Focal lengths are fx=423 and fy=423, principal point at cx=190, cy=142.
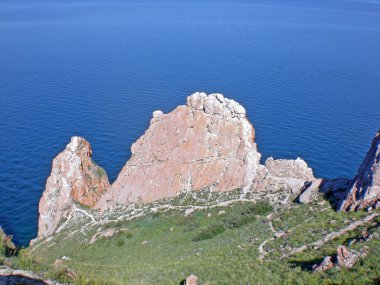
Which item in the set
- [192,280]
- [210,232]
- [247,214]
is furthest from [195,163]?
[192,280]

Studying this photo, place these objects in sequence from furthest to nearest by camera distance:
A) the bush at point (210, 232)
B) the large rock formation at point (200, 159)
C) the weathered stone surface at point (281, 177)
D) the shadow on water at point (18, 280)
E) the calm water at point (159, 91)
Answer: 1. the calm water at point (159, 91)
2. the large rock formation at point (200, 159)
3. the weathered stone surface at point (281, 177)
4. the bush at point (210, 232)
5. the shadow on water at point (18, 280)

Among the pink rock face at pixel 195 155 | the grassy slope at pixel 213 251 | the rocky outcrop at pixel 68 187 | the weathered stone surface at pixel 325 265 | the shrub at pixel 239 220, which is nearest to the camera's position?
the weathered stone surface at pixel 325 265

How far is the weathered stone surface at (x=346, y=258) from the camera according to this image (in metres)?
25.7

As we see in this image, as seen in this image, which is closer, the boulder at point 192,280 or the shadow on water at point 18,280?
the shadow on water at point 18,280

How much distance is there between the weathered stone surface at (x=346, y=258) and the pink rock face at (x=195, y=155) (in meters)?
27.8

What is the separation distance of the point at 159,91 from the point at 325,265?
359ft

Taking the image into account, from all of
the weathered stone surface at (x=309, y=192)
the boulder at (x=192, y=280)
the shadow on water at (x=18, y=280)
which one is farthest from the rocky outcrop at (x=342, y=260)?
the weathered stone surface at (x=309, y=192)

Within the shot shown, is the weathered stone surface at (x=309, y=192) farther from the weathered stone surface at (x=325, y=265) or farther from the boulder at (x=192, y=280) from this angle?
the boulder at (x=192, y=280)

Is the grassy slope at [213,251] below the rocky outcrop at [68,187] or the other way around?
the other way around

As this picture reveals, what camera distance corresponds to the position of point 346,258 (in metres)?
26.0

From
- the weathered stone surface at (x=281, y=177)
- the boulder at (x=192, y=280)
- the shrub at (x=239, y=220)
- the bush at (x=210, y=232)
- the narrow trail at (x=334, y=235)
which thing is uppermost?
the narrow trail at (x=334, y=235)

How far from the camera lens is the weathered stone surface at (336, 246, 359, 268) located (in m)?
25.7

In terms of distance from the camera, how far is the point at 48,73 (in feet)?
483

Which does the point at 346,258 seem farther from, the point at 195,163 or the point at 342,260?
the point at 195,163
